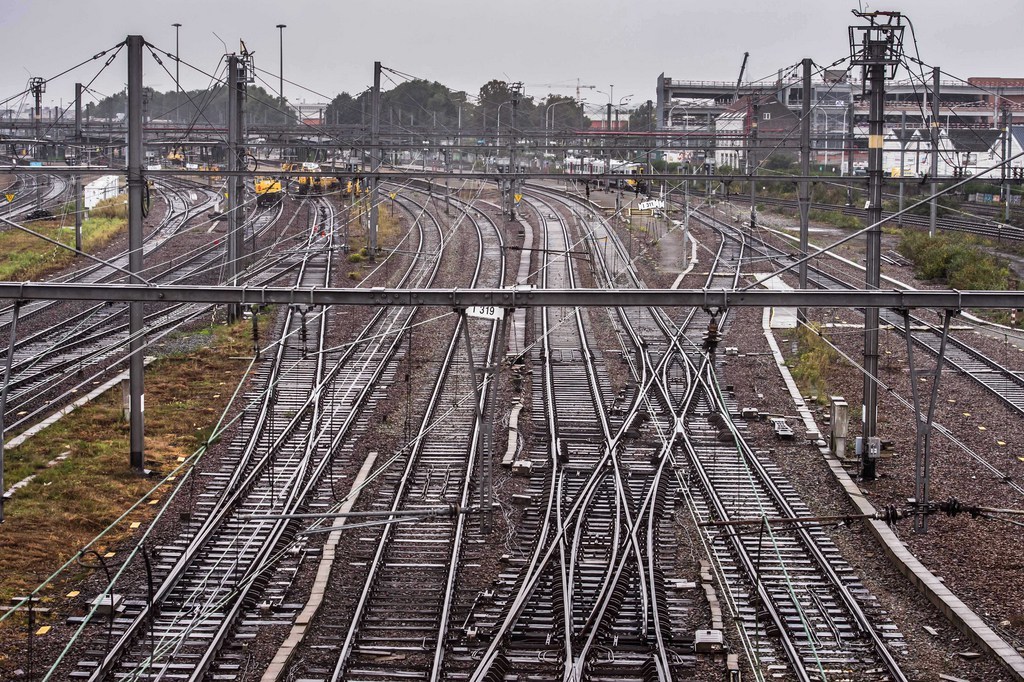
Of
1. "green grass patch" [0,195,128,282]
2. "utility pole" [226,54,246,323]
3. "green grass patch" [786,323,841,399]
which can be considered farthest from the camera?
"green grass patch" [0,195,128,282]

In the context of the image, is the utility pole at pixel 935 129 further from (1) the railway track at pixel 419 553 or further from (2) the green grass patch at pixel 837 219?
(2) the green grass patch at pixel 837 219

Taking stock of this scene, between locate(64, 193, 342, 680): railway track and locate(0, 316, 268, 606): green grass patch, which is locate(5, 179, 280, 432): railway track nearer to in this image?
locate(0, 316, 268, 606): green grass patch

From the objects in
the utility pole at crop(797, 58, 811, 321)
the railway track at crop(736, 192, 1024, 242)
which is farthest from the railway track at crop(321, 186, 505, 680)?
the railway track at crop(736, 192, 1024, 242)

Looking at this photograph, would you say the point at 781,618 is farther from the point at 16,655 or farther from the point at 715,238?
the point at 715,238

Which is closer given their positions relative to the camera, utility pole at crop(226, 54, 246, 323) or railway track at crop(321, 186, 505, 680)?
railway track at crop(321, 186, 505, 680)

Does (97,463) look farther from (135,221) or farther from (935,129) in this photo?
(935,129)

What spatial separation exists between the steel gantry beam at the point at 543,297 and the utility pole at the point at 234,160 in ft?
34.7

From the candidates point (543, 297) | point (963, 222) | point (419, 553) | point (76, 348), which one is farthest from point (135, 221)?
point (963, 222)

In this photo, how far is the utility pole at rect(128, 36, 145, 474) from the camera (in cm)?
1455

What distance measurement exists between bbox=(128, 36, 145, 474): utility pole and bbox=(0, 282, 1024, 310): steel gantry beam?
3651 millimetres

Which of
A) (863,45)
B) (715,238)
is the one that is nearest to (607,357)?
(863,45)

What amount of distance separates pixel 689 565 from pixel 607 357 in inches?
370

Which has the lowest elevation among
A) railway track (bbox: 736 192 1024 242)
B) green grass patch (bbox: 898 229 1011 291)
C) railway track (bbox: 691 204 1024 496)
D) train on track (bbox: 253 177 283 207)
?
railway track (bbox: 691 204 1024 496)

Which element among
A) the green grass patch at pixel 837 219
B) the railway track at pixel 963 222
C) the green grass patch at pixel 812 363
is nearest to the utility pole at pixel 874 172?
the green grass patch at pixel 812 363
